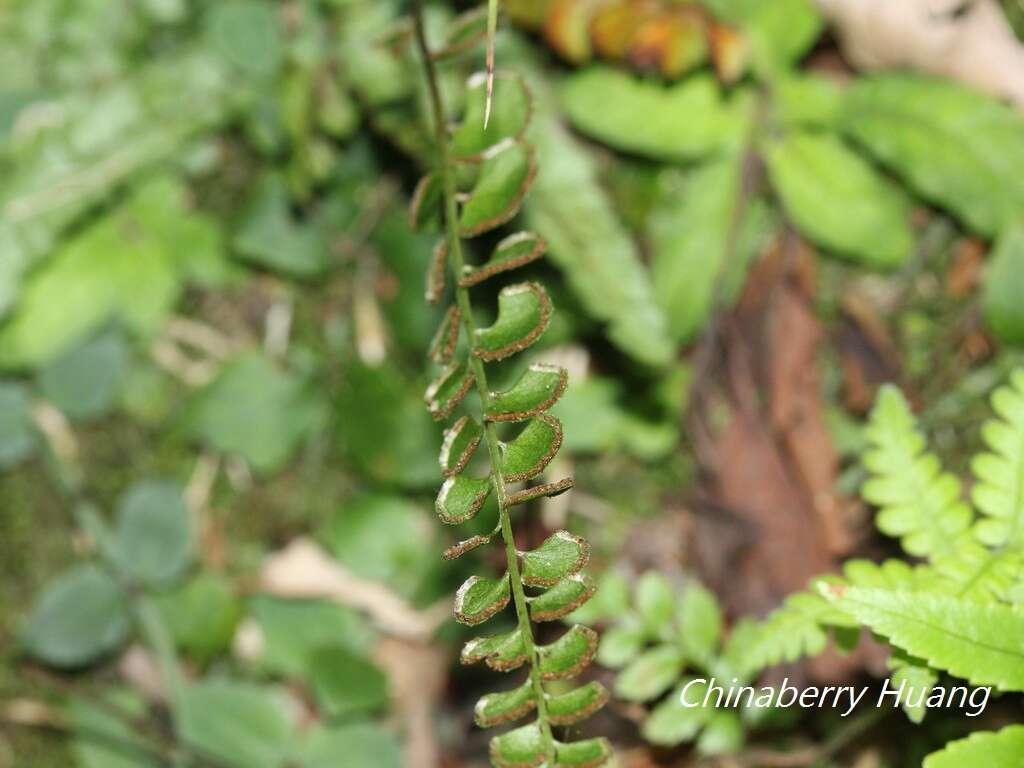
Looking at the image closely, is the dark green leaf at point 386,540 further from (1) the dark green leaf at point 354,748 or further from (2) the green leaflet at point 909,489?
(2) the green leaflet at point 909,489

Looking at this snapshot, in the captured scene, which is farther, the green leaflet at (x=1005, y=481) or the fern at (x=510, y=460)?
→ the green leaflet at (x=1005, y=481)

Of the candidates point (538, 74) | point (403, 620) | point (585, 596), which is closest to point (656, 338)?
point (538, 74)

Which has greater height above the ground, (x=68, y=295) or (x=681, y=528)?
(x=68, y=295)

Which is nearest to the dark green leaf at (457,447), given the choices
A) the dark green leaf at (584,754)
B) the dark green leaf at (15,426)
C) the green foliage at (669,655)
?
the dark green leaf at (584,754)

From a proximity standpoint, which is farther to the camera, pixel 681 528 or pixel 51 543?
pixel 51 543

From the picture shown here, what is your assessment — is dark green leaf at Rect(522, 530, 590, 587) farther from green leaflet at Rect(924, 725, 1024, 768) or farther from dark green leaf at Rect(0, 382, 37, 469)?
dark green leaf at Rect(0, 382, 37, 469)

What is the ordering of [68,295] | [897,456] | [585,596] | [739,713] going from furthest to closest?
[68,295], [739,713], [897,456], [585,596]

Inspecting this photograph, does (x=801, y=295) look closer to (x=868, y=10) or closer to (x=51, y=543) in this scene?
(x=868, y=10)

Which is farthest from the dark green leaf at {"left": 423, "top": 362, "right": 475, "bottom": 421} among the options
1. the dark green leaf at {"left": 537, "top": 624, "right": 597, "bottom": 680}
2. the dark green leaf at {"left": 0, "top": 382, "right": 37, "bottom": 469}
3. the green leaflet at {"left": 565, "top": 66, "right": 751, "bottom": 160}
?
the dark green leaf at {"left": 0, "top": 382, "right": 37, "bottom": 469}
